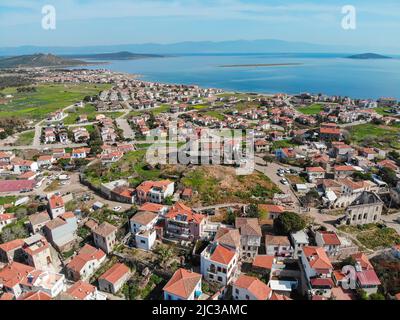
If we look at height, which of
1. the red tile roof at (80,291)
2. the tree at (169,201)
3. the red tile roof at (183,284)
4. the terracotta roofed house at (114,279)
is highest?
the tree at (169,201)

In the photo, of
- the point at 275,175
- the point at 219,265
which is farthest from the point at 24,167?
the point at 275,175

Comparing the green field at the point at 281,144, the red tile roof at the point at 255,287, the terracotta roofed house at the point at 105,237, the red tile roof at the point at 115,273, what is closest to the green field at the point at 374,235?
the red tile roof at the point at 255,287

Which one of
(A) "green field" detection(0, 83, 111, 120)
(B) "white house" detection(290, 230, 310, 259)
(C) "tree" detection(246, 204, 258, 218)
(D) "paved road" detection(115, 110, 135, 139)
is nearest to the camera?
(B) "white house" detection(290, 230, 310, 259)

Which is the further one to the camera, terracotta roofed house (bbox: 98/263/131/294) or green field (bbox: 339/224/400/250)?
green field (bbox: 339/224/400/250)

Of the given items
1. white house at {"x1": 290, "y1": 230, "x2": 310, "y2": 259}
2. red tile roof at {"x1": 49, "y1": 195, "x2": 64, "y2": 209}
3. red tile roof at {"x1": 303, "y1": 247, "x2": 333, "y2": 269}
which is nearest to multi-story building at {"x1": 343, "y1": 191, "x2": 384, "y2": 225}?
white house at {"x1": 290, "y1": 230, "x2": 310, "y2": 259}

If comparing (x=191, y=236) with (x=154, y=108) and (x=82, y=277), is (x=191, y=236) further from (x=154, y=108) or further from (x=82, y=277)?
(x=154, y=108)

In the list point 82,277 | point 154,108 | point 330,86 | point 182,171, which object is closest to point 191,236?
point 82,277

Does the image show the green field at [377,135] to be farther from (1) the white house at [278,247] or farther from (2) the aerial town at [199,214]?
(1) the white house at [278,247]

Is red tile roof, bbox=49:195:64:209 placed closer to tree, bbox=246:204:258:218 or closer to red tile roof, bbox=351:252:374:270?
tree, bbox=246:204:258:218
